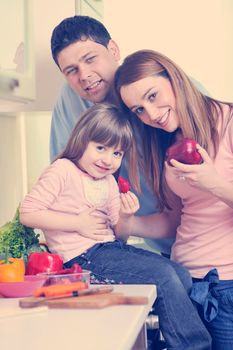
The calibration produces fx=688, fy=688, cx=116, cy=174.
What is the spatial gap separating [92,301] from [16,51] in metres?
0.59

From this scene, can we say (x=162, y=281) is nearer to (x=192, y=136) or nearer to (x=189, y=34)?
(x=192, y=136)

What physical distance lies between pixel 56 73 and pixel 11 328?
948 millimetres

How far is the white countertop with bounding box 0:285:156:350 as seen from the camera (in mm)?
976

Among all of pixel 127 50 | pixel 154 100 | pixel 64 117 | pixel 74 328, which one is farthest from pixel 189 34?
pixel 74 328

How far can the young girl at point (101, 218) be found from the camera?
1.51m

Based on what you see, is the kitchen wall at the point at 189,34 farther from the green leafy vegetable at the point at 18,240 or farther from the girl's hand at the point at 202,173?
the green leafy vegetable at the point at 18,240

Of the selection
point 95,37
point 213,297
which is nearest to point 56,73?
point 95,37

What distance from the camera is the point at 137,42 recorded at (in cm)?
190

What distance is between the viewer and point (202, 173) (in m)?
1.60

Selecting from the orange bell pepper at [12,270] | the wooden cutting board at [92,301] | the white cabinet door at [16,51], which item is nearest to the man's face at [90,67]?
the white cabinet door at [16,51]

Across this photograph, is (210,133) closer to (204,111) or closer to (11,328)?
(204,111)

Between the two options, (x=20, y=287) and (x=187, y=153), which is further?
(x=187, y=153)

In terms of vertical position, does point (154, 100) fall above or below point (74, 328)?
above

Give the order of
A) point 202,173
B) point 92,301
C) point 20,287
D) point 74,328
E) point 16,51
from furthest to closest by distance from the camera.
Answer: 1. point 202,173
2. point 16,51
3. point 20,287
4. point 92,301
5. point 74,328
